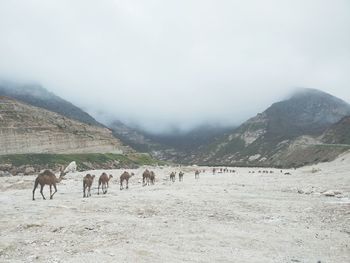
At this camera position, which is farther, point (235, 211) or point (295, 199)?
point (295, 199)

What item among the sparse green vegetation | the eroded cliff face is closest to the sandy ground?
the sparse green vegetation

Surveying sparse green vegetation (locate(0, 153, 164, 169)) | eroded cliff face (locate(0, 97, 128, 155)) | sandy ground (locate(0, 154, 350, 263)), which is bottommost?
sandy ground (locate(0, 154, 350, 263))

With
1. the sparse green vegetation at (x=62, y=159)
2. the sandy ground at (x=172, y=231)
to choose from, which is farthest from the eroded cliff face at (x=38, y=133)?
the sandy ground at (x=172, y=231)

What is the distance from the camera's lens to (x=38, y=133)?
10825 centimetres

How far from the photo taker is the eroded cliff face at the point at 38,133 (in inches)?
3954

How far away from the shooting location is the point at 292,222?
824 inches

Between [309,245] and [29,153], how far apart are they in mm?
94876

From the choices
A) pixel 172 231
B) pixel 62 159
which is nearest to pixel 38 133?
pixel 62 159

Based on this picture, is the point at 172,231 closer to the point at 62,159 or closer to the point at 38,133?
the point at 62,159

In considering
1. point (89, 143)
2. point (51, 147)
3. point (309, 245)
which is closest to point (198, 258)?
point (309, 245)

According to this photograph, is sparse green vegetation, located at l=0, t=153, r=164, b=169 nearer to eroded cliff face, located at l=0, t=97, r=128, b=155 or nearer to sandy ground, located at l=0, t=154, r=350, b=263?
eroded cliff face, located at l=0, t=97, r=128, b=155

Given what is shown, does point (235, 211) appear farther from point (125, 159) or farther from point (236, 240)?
point (125, 159)

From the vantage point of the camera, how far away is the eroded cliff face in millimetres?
100438

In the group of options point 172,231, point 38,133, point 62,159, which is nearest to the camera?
point 172,231
